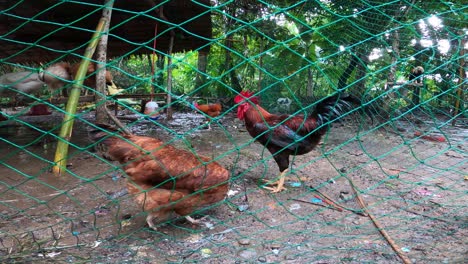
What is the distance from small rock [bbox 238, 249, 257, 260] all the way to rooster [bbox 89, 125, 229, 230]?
48 cm

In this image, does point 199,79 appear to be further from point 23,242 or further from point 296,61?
point 23,242

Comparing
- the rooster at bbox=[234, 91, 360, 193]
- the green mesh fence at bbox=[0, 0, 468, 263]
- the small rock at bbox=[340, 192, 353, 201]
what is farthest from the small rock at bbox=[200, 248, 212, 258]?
the small rock at bbox=[340, 192, 353, 201]

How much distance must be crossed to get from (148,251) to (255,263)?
0.72 meters

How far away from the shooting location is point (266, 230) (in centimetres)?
244

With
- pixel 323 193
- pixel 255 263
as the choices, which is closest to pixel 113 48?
pixel 323 193

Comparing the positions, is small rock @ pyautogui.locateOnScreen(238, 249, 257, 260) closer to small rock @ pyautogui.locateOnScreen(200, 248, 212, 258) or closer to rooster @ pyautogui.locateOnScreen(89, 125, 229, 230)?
small rock @ pyautogui.locateOnScreen(200, 248, 212, 258)

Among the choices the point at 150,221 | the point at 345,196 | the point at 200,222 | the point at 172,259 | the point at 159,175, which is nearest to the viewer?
the point at 172,259

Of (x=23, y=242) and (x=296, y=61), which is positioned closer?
(x=23, y=242)

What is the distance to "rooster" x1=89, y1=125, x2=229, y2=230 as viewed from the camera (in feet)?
7.13

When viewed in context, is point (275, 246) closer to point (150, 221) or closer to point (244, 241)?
point (244, 241)

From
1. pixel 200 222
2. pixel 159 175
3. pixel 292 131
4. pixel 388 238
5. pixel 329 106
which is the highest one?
pixel 329 106

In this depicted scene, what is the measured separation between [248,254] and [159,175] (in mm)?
814

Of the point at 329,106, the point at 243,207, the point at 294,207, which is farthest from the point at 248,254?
the point at 329,106

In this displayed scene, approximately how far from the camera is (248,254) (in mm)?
2129
